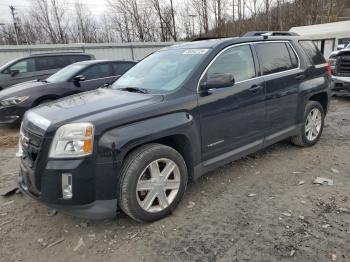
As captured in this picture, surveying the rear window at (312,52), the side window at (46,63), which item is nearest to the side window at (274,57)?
the rear window at (312,52)

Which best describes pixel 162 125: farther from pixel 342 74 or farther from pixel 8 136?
pixel 342 74

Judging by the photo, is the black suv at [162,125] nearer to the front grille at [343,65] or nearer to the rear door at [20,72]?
the front grille at [343,65]

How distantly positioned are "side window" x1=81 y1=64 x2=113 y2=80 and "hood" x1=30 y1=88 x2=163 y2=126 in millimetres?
4225

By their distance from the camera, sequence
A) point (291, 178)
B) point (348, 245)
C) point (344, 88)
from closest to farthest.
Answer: point (348, 245) → point (291, 178) → point (344, 88)

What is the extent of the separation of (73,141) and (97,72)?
5516mm

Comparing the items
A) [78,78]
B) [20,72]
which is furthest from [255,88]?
[20,72]

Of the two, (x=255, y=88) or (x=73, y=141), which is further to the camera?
(x=255, y=88)

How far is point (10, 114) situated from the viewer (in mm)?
6594

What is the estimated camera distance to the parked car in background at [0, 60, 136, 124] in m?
6.61

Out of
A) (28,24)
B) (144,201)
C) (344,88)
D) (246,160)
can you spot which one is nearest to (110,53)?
(344,88)

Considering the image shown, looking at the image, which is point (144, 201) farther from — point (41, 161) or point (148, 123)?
point (41, 161)

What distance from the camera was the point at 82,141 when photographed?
8.67 feet

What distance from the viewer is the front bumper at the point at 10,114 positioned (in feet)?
21.6

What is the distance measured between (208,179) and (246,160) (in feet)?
2.84
